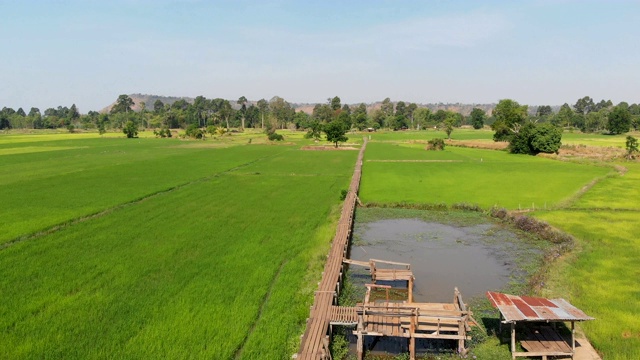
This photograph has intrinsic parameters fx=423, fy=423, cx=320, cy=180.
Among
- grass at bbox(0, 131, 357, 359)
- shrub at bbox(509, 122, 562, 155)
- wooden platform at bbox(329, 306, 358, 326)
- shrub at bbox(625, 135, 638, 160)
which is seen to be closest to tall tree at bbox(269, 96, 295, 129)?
shrub at bbox(509, 122, 562, 155)

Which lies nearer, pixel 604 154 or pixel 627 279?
pixel 627 279

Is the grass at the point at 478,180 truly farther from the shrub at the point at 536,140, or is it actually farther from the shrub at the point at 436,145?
the shrub at the point at 436,145

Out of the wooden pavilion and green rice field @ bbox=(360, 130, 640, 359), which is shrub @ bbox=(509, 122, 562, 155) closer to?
green rice field @ bbox=(360, 130, 640, 359)

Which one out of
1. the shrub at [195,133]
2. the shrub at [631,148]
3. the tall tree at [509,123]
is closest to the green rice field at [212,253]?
the shrub at [631,148]

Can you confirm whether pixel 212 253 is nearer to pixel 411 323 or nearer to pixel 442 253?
pixel 411 323

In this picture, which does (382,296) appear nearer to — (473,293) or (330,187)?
(473,293)

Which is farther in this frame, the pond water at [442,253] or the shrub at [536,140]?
the shrub at [536,140]

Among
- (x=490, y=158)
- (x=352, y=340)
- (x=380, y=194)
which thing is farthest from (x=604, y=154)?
(x=352, y=340)
